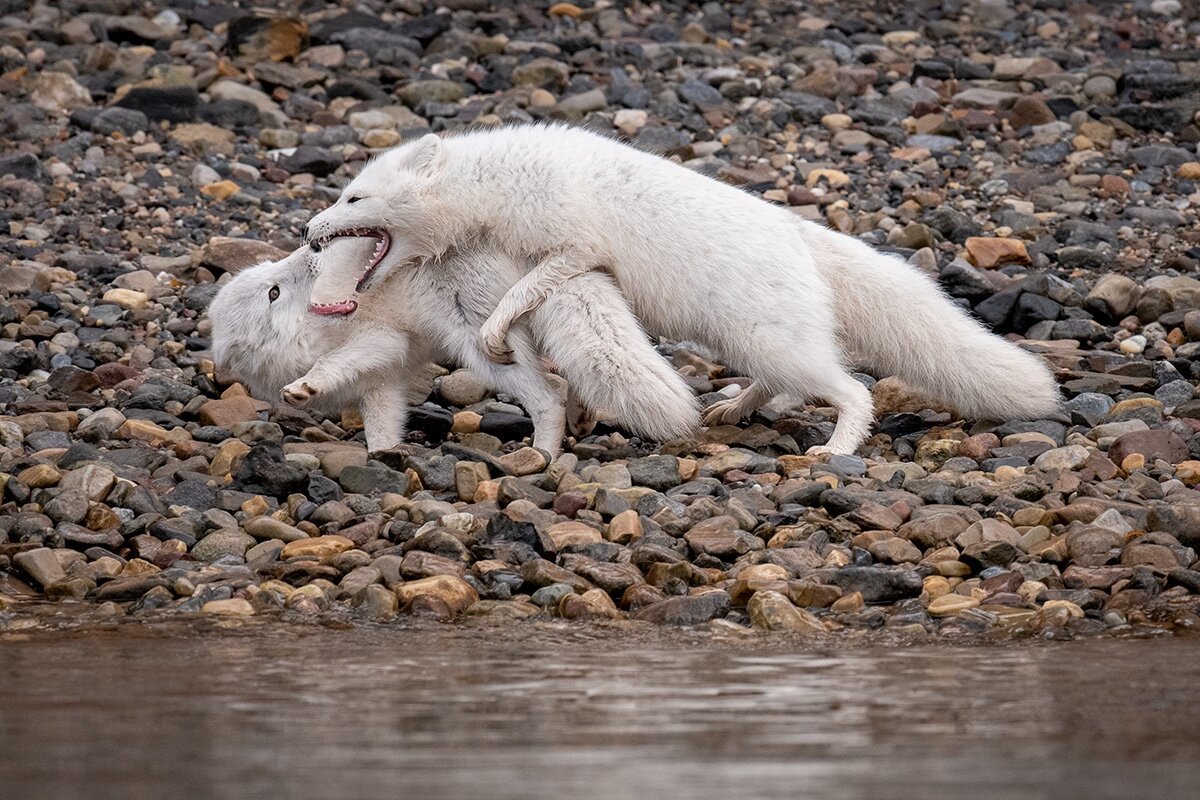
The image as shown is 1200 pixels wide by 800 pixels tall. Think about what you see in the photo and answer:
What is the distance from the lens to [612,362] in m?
6.75

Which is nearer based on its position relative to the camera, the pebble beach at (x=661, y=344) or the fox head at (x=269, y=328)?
the pebble beach at (x=661, y=344)

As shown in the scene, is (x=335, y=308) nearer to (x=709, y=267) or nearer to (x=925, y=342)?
(x=709, y=267)

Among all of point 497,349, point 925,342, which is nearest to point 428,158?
point 497,349

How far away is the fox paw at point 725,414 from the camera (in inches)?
293

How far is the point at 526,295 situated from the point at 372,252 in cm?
98

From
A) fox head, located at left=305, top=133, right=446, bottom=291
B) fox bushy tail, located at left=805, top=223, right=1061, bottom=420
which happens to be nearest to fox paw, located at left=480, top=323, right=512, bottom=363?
fox head, located at left=305, top=133, right=446, bottom=291

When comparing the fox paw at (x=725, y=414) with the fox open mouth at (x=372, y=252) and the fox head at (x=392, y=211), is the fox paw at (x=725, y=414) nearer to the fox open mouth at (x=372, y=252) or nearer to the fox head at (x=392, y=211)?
the fox head at (x=392, y=211)

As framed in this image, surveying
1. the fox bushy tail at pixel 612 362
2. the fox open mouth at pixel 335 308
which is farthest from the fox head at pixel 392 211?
the fox bushy tail at pixel 612 362

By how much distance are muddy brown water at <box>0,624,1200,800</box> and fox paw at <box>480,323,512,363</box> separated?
7.22ft

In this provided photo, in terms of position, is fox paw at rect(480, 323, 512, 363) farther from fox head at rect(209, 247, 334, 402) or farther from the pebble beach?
fox head at rect(209, 247, 334, 402)

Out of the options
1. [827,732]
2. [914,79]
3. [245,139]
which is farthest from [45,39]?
[827,732]

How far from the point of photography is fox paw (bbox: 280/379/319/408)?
7.00 metres

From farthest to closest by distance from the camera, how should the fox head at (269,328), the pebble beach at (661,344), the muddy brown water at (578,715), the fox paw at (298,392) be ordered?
the fox head at (269,328) < the fox paw at (298,392) < the pebble beach at (661,344) < the muddy brown water at (578,715)

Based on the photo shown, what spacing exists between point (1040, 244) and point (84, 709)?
726cm
